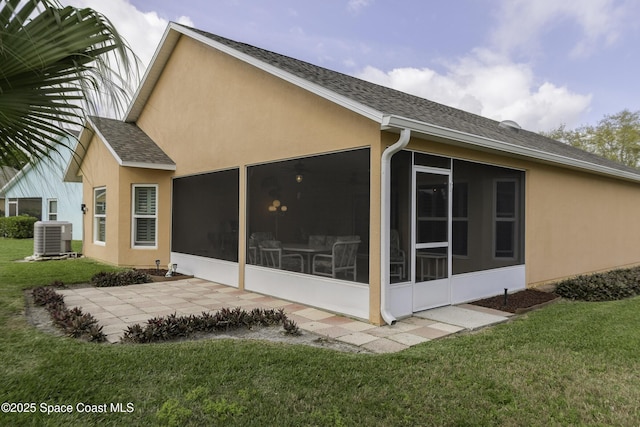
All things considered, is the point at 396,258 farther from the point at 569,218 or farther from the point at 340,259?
the point at 569,218

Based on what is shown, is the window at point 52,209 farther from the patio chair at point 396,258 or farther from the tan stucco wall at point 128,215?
the patio chair at point 396,258

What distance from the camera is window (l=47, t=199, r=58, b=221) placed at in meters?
20.6

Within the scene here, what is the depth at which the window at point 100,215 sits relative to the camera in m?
12.2

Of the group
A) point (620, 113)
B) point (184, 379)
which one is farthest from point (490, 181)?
point (620, 113)

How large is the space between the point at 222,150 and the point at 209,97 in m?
1.48

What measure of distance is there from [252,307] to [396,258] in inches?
98.2

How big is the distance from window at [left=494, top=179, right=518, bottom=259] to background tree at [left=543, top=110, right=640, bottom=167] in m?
28.6

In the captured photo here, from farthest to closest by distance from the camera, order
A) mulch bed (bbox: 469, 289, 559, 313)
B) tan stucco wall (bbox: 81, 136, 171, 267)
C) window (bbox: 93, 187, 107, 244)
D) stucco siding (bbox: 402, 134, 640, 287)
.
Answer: window (bbox: 93, 187, 107, 244)
tan stucco wall (bbox: 81, 136, 171, 267)
stucco siding (bbox: 402, 134, 640, 287)
mulch bed (bbox: 469, 289, 559, 313)

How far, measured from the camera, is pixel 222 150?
8945 mm

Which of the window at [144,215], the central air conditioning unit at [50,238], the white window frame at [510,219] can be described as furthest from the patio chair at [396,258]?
the central air conditioning unit at [50,238]

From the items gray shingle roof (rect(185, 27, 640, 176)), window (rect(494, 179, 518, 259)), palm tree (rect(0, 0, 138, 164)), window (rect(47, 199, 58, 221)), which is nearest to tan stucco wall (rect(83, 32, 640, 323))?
gray shingle roof (rect(185, 27, 640, 176))

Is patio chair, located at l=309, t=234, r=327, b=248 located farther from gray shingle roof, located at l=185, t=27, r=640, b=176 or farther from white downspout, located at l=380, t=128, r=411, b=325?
gray shingle roof, located at l=185, t=27, r=640, b=176

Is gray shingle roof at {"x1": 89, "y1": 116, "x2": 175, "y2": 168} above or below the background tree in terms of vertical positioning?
below

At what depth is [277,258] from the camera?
7488 mm
